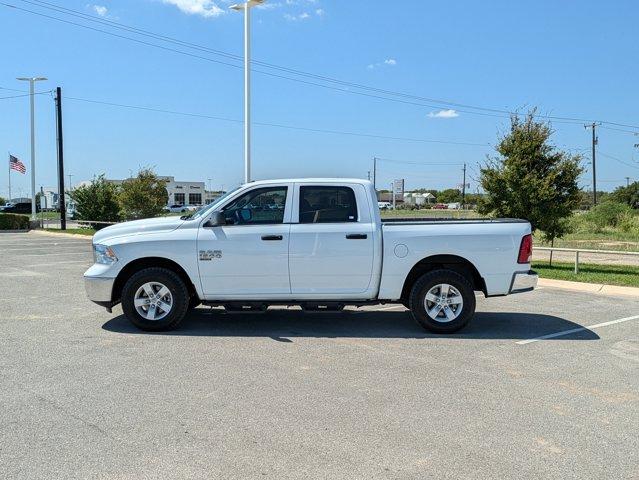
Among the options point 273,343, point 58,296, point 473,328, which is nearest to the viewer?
point 273,343

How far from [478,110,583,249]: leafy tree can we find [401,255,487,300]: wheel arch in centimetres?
731

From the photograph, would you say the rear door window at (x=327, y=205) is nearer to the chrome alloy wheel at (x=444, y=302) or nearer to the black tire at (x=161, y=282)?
the chrome alloy wheel at (x=444, y=302)

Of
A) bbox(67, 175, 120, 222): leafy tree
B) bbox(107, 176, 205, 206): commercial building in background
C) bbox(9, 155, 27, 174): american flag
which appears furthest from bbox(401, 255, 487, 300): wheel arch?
bbox(107, 176, 205, 206): commercial building in background

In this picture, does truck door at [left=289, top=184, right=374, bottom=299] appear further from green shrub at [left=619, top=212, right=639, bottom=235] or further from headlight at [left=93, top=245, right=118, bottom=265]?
green shrub at [left=619, top=212, right=639, bottom=235]

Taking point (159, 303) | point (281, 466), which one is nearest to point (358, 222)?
point (159, 303)

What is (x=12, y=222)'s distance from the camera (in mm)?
34531

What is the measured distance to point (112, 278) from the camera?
7.23 m

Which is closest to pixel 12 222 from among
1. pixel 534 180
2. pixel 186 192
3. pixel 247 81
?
pixel 247 81

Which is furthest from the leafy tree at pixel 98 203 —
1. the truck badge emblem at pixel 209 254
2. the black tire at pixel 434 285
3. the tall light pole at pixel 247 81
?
the black tire at pixel 434 285

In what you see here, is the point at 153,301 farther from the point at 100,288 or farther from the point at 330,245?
the point at 330,245

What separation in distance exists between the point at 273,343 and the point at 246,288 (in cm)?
85

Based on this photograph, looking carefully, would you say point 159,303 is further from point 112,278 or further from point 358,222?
point 358,222

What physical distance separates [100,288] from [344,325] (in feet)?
10.5

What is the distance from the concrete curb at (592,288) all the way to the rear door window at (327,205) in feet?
19.6
